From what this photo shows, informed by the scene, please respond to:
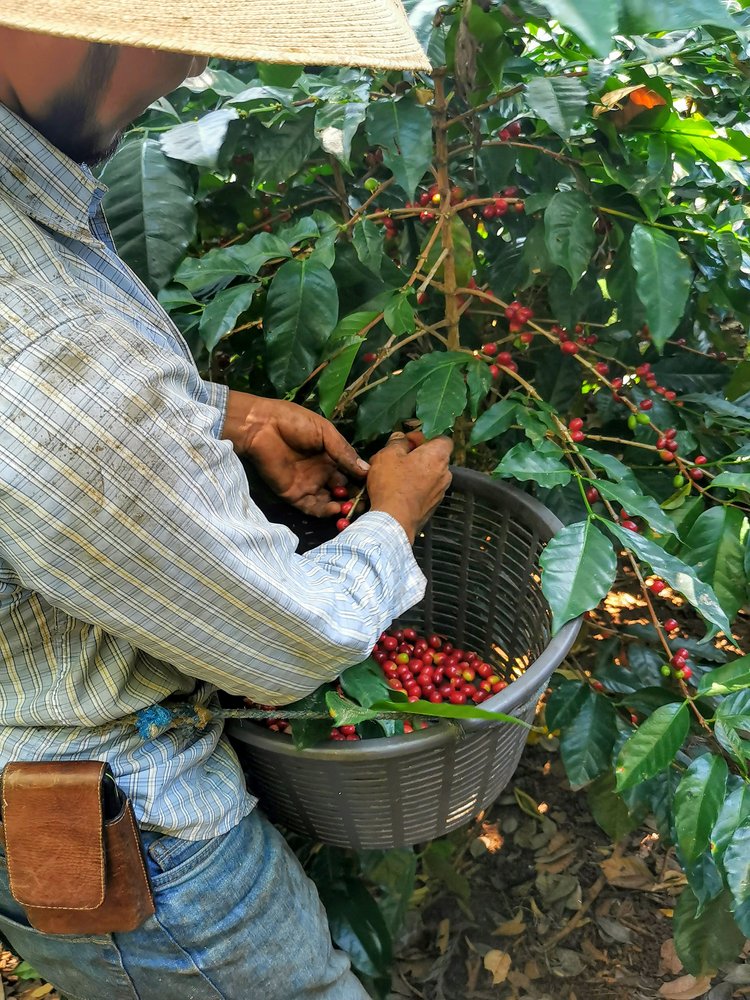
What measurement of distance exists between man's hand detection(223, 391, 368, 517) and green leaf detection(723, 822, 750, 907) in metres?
0.67

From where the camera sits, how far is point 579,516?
4.24ft

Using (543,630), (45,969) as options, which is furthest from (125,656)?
(543,630)

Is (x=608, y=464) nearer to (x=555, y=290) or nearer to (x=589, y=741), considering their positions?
(x=555, y=290)

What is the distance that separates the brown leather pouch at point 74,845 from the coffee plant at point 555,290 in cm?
52

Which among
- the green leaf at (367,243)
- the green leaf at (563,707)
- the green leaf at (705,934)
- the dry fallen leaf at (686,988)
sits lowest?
the dry fallen leaf at (686,988)

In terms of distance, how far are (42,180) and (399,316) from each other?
489mm

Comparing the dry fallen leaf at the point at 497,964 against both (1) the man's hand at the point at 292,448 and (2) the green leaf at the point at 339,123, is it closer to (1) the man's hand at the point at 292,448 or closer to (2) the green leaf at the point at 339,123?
(1) the man's hand at the point at 292,448

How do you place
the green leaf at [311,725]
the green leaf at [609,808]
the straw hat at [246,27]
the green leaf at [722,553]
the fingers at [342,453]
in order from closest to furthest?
the straw hat at [246,27]
the green leaf at [311,725]
the green leaf at [722,553]
the fingers at [342,453]
the green leaf at [609,808]

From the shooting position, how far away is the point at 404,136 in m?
0.98

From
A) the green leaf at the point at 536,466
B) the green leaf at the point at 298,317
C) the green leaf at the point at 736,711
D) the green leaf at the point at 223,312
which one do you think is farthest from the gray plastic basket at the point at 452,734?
the green leaf at the point at 223,312

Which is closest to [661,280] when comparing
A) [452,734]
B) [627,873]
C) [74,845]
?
[452,734]

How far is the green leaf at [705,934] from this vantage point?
120 cm

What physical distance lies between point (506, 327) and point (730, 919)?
39.6 inches

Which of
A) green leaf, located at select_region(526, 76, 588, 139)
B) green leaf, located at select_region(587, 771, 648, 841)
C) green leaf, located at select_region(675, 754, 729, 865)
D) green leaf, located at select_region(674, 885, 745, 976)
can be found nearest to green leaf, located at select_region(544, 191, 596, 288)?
green leaf, located at select_region(526, 76, 588, 139)
